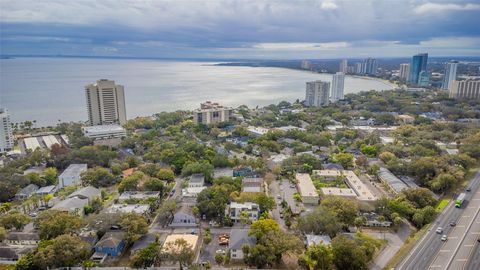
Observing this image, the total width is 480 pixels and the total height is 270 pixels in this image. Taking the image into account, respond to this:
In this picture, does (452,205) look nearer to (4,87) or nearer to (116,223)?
(116,223)

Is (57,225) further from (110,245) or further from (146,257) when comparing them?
(146,257)

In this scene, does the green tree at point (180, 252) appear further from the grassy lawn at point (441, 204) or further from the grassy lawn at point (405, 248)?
the grassy lawn at point (441, 204)

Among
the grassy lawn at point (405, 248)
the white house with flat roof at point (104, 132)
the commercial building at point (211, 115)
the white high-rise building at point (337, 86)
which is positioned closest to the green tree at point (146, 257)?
the grassy lawn at point (405, 248)

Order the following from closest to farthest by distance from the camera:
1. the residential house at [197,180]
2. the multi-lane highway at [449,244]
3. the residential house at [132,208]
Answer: the multi-lane highway at [449,244] → the residential house at [132,208] → the residential house at [197,180]

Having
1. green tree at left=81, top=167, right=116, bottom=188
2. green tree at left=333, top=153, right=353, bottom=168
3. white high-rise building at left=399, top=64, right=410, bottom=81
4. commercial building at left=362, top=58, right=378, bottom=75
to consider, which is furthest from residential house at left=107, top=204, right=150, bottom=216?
commercial building at left=362, top=58, right=378, bottom=75

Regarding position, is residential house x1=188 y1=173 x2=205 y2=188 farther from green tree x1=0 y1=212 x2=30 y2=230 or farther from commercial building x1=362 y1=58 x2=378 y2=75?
commercial building x1=362 y1=58 x2=378 y2=75

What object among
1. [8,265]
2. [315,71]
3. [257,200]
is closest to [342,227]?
[257,200]
